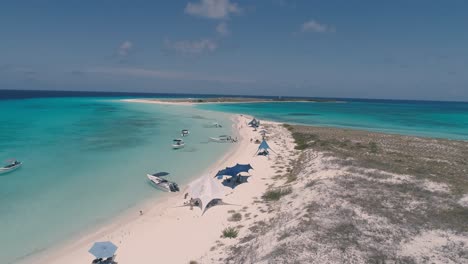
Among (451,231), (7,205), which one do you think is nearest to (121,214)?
(7,205)

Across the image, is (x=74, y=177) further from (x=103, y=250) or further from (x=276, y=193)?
(x=276, y=193)

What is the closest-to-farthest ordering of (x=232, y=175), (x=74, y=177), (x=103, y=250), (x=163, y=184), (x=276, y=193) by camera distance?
(x=103, y=250)
(x=276, y=193)
(x=163, y=184)
(x=232, y=175)
(x=74, y=177)

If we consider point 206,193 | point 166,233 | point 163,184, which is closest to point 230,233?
point 166,233

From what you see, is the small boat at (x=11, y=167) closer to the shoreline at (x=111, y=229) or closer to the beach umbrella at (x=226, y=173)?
the shoreline at (x=111, y=229)

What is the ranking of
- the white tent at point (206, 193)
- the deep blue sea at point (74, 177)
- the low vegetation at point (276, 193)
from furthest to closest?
1. the low vegetation at point (276, 193)
2. the white tent at point (206, 193)
3. the deep blue sea at point (74, 177)

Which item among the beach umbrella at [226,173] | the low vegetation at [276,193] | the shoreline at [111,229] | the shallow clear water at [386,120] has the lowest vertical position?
the shoreline at [111,229]

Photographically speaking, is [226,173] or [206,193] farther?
[226,173]

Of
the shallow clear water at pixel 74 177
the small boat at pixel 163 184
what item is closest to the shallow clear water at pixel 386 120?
the shallow clear water at pixel 74 177
